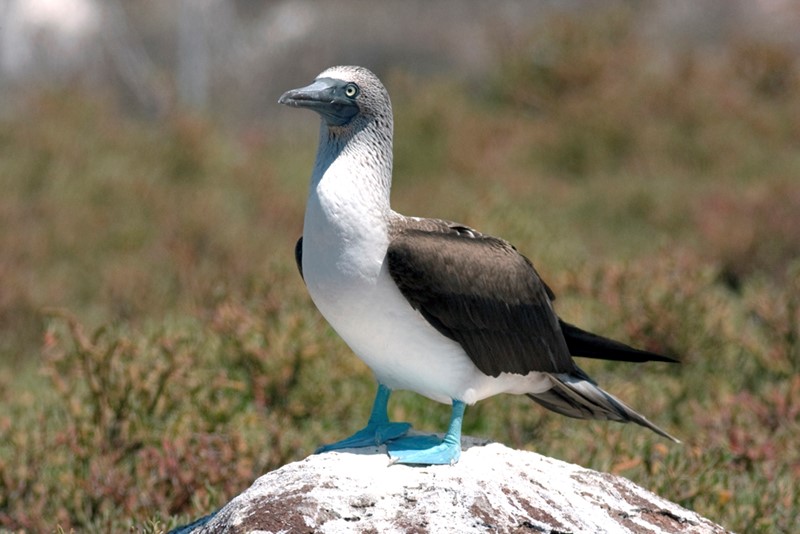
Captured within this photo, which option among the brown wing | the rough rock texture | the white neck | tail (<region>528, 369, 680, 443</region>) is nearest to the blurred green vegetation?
the rough rock texture

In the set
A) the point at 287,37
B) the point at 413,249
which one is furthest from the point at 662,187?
the point at 287,37

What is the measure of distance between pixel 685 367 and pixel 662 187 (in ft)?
21.3

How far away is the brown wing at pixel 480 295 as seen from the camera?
3955mm

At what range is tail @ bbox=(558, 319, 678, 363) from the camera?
4418 millimetres

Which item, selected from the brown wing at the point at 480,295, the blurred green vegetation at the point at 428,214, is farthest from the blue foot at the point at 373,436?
the blurred green vegetation at the point at 428,214

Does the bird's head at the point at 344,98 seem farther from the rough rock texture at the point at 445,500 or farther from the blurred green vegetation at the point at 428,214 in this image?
the blurred green vegetation at the point at 428,214

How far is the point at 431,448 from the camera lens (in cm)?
395

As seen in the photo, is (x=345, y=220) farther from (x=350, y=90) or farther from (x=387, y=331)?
(x=350, y=90)

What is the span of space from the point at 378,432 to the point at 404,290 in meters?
0.57

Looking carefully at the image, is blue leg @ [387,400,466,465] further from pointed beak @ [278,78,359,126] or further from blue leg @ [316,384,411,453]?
pointed beak @ [278,78,359,126]

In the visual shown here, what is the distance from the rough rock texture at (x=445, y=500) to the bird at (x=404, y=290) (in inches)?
5.6

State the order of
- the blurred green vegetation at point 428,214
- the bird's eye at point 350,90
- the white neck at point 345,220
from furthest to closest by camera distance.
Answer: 1. the blurred green vegetation at point 428,214
2. the bird's eye at point 350,90
3. the white neck at point 345,220

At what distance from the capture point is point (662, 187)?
14297 mm

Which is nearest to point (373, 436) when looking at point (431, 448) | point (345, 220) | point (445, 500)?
point (431, 448)
